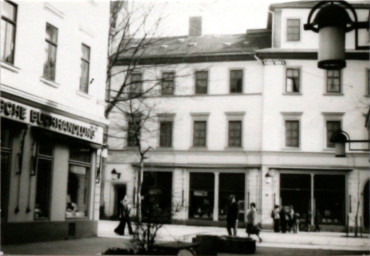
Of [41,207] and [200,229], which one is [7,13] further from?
[200,229]

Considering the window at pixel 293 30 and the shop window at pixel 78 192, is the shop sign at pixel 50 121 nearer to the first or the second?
the shop window at pixel 78 192

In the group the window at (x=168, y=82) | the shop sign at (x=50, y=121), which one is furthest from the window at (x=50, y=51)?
the window at (x=168, y=82)

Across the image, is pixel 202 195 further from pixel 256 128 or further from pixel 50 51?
pixel 50 51

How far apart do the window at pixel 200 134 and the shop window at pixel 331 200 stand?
4536 mm

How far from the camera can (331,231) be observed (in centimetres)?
721

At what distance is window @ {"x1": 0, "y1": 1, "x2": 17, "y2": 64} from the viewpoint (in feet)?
24.1

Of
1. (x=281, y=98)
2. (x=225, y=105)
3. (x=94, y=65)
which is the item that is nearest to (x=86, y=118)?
(x=94, y=65)

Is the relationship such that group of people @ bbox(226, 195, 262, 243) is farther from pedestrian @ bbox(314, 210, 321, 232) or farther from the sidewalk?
pedestrian @ bbox(314, 210, 321, 232)

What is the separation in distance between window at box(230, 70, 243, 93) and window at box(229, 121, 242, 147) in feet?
3.29

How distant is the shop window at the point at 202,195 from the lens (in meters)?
14.0

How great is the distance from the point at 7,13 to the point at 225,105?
312 inches

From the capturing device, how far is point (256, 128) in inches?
459

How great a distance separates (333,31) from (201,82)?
10888mm

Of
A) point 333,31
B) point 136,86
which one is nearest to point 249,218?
point 136,86
